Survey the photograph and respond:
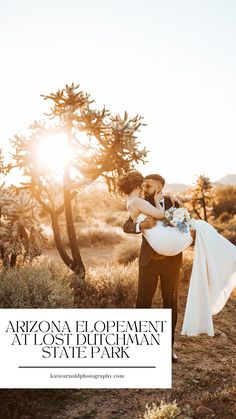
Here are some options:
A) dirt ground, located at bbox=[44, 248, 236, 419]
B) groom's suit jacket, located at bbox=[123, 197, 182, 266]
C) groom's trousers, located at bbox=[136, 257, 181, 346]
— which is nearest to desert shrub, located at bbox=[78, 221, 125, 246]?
dirt ground, located at bbox=[44, 248, 236, 419]

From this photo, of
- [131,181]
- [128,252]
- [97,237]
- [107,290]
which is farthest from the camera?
[97,237]

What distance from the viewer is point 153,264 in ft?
20.0

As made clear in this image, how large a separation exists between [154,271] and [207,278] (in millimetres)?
915

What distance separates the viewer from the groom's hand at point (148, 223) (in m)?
5.91

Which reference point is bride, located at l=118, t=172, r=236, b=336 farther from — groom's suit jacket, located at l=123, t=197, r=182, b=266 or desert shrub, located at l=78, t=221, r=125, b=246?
desert shrub, located at l=78, t=221, r=125, b=246

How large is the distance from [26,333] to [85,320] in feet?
2.04

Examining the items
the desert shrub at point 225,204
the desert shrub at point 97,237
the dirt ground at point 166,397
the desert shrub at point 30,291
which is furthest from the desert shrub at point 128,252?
the desert shrub at point 225,204

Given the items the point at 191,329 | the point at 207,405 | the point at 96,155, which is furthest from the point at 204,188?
the point at 207,405

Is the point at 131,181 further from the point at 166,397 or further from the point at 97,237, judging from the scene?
the point at 97,237

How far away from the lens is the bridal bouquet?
5852 millimetres

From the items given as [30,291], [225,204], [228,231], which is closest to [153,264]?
[30,291]

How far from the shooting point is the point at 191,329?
657 centimetres

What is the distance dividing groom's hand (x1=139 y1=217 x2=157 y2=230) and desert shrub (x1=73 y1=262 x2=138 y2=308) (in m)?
2.55

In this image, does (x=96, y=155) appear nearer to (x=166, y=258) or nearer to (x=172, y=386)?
(x=166, y=258)
